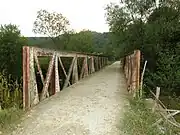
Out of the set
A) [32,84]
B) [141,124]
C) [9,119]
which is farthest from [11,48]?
[141,124]

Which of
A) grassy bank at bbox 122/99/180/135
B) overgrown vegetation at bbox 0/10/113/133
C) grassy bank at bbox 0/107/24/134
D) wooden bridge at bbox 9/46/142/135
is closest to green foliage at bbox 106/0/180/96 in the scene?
overgrown vegetation at bbox 0/10/113/133

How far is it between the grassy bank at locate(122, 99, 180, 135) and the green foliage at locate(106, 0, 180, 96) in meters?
11.6

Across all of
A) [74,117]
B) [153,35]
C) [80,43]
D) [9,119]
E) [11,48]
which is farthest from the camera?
[80,43]

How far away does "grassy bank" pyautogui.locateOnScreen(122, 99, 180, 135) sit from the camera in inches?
193

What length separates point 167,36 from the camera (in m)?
20.5

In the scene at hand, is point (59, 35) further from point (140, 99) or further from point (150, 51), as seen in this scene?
point (140, 99)

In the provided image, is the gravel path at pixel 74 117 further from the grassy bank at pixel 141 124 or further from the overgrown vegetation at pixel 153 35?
the overgrown vegetation at pixel 153 35

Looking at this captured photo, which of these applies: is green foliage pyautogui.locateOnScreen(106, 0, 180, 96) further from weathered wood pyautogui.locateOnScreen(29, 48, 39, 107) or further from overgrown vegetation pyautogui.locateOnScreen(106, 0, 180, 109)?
weathered wood pyautogui.locateOnScreen(29, 48, 39, 107)

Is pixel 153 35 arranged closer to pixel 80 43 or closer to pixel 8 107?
pixel 8 107

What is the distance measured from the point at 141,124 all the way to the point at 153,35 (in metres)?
16.8

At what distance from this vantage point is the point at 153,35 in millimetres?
21172

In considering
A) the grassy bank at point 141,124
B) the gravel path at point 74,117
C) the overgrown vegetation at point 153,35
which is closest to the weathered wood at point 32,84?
the gravel path at point 74,117

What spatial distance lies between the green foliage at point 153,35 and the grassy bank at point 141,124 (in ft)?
38.0

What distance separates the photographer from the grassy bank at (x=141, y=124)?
16.1ft
